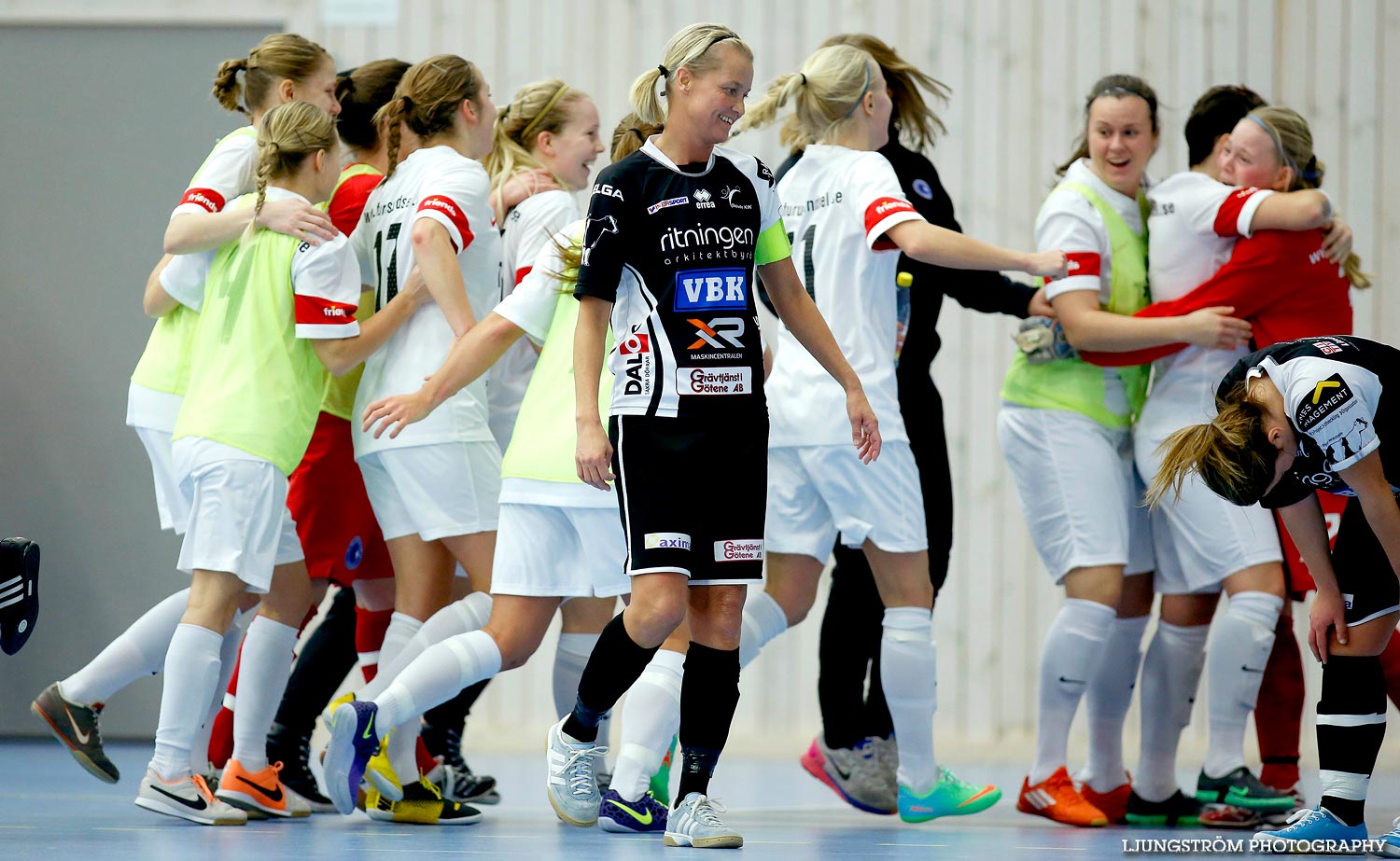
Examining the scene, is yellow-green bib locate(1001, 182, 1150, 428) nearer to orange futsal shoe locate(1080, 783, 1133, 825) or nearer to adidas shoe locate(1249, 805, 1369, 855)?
orange futsal shoe locate(1080, 783, 1133, 825)

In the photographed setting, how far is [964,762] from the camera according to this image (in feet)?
17.9

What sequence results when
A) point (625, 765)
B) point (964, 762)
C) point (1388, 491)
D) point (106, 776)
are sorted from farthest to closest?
point (964, 762) → point (106, 776) → point (625, 765) → point (1388, 491)

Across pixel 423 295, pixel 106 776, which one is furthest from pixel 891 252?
pixel 106 776

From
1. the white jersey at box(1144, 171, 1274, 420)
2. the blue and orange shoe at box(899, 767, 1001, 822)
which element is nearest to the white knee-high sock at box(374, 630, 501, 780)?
the blue and orange shoe at box(899, 767, 1001, 822)

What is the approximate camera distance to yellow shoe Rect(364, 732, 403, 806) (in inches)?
130

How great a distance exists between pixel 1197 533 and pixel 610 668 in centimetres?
163

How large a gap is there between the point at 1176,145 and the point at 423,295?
11.2 feet

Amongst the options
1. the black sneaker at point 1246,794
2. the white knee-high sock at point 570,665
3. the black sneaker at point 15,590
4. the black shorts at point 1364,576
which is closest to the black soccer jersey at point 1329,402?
the black shorts at point 1364,576

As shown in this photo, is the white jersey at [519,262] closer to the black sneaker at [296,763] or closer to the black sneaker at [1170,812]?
the black sneaker at [296,763]

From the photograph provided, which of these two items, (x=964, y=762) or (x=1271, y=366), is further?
(x=964, y=762)

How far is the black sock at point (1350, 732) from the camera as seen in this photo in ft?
9.84

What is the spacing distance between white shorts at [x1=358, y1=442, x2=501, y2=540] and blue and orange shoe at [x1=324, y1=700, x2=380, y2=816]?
54 cm

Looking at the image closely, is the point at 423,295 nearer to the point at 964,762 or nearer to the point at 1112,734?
the point at 1112,734

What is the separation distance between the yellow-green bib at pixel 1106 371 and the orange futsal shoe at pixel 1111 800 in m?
0.93
